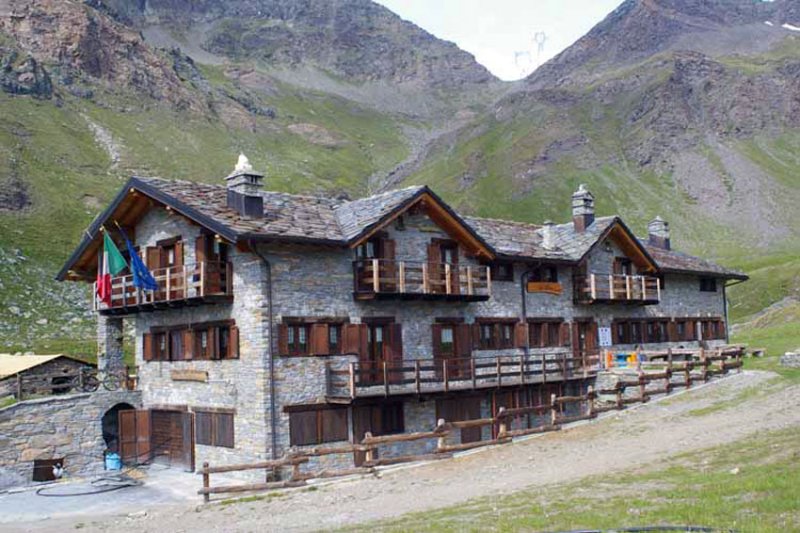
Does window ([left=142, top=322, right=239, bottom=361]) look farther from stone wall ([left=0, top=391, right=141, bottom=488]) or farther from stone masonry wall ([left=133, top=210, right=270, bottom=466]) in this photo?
stone wall ([left=0, top=391, right=141, bottom=488])

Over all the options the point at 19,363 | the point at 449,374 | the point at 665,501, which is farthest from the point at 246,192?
the point at 665,501

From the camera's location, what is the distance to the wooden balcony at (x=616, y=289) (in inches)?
1612

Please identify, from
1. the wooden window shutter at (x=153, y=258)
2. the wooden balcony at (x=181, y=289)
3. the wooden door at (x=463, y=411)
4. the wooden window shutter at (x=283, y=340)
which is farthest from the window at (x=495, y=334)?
the wooden window shutter at (x=153, y=258)

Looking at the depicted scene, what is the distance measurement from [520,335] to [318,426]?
11.7m

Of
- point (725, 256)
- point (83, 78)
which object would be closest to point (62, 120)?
point (83, 78)

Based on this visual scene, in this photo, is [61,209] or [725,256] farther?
[725,256]

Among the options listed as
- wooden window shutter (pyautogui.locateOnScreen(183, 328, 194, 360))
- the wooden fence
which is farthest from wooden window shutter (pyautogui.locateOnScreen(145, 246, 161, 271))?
the wooden fence

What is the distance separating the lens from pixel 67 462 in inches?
1340

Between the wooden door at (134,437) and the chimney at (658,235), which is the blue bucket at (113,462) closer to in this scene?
the wooden door at (134,437)

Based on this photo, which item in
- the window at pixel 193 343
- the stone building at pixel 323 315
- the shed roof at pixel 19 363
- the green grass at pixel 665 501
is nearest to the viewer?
the green grass at pixel 665 501

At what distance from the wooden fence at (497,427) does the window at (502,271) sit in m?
5.79

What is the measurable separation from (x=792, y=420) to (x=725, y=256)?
365ft

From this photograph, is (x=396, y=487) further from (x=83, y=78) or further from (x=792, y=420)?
(x=83, y=78)

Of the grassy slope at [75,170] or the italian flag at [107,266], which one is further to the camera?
the grassy slope at [75,170]
